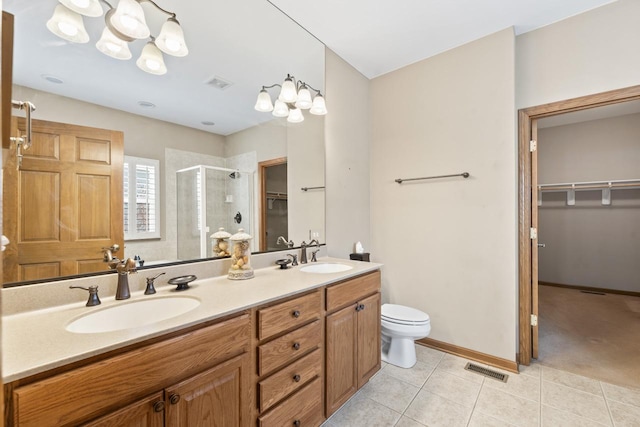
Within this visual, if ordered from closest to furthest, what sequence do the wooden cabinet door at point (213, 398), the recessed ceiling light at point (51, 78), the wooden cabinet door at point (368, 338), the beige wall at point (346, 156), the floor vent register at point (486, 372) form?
the wooden cabinet door at point (213, 398) < the recessed ceiling light at point (51, 78) < the wooden cabinet door at point (368, 338) < the floor vent register at point (486, 372) < the beige wall at point (346, 156)

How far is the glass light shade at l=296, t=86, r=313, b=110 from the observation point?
2.28 metres

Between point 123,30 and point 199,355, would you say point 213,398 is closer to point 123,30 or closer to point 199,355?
point 199,355

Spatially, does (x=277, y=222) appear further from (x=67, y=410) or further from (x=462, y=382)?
(x=462, y=382)

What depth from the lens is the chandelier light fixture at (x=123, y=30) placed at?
1250 mm

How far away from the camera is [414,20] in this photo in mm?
2184

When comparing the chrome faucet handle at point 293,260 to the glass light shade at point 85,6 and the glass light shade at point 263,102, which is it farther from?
the glass light shade at point 85,6

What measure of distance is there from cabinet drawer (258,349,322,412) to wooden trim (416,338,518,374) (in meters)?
1.48

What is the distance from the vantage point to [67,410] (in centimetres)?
81

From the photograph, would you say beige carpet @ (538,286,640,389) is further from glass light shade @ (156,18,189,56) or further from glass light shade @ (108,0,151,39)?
glass light shade @ (108,0,151,39)

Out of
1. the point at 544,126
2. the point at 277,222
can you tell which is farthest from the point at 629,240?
the point at 277,222

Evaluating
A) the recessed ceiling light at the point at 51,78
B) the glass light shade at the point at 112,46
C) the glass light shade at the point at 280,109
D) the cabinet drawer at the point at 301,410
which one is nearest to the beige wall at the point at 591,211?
the glass light shade at the point at 280,109

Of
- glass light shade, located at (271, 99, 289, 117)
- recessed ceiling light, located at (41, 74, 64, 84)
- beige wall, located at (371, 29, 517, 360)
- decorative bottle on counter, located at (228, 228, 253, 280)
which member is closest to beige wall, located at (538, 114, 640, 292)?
beige wall, located at (371, 29, 517, 360)

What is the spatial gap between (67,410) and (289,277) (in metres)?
1.07

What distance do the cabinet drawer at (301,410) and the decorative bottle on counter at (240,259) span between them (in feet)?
2.21
